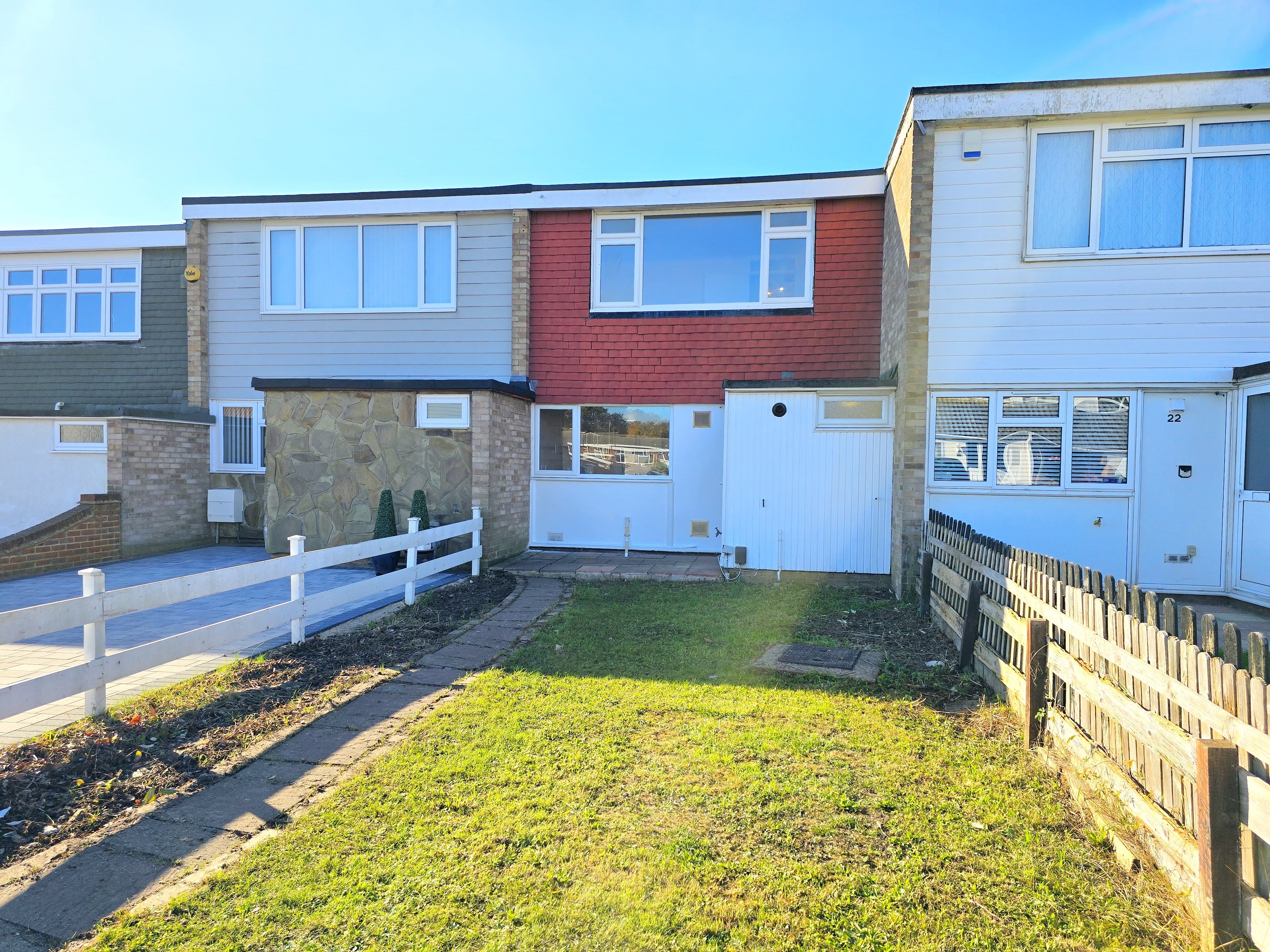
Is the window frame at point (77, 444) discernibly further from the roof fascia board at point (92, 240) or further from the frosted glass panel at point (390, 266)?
the frosted glass panel at point (390, 266)

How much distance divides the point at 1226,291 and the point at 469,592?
30.2 feet

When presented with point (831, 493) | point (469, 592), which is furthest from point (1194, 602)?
point (469, 592)

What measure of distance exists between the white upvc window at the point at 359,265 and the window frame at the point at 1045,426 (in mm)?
7916

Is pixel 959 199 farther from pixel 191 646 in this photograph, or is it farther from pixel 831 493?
pixel 191 646

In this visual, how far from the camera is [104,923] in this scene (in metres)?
2.60

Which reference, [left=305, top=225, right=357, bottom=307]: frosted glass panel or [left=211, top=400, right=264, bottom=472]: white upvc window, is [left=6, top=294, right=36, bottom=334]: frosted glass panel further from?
[left=305, top=225, right=357, bottom=307]: frosted glass panel

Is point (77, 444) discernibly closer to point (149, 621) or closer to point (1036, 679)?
point (149, 621)

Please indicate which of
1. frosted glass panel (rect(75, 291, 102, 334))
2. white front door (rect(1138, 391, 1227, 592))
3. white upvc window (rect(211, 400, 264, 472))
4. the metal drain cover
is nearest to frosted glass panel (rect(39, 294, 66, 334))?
frosted glass panel (rect(75, 291, 102, 334))

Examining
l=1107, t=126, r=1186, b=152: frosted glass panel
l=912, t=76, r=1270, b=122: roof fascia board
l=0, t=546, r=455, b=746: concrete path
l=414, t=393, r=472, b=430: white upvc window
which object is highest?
l=912, t=76, r=1270, b=122: roof fascia board

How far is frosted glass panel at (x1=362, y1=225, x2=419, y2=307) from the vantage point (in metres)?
12.2

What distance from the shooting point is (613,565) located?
10.2 meters

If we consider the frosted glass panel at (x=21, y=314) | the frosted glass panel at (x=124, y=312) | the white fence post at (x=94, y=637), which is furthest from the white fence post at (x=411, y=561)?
the frosted glass panel at (x=21, y=314)

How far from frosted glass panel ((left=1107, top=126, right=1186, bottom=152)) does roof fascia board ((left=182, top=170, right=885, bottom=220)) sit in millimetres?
3112

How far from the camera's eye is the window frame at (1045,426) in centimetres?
821
